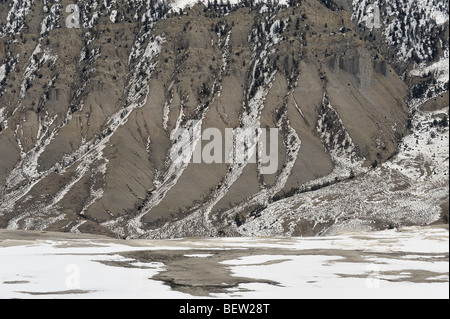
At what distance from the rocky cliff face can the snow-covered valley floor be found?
57853 millimetres

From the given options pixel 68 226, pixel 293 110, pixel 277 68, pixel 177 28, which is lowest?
pixel 68 226

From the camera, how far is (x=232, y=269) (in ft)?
129

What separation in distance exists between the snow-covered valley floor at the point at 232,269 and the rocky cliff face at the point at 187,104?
57853mm

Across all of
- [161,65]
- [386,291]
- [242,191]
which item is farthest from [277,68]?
[386,291]

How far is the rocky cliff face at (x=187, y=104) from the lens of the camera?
416 ft

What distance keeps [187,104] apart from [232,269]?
116 meters

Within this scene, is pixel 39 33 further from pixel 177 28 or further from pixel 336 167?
pixel 336 167

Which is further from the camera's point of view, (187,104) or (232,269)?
(187,104)

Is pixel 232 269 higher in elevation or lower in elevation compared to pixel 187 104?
lower

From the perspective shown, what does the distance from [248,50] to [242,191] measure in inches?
1748

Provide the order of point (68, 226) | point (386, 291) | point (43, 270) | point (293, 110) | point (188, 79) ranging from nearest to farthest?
point (386, 291), point (43, 270), point (68, 226), point (293, 110), point (188, 79)

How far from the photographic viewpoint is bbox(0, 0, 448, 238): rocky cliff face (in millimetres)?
126750

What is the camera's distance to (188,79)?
15675 centimetres

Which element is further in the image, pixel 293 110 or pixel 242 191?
pixel 293 110
